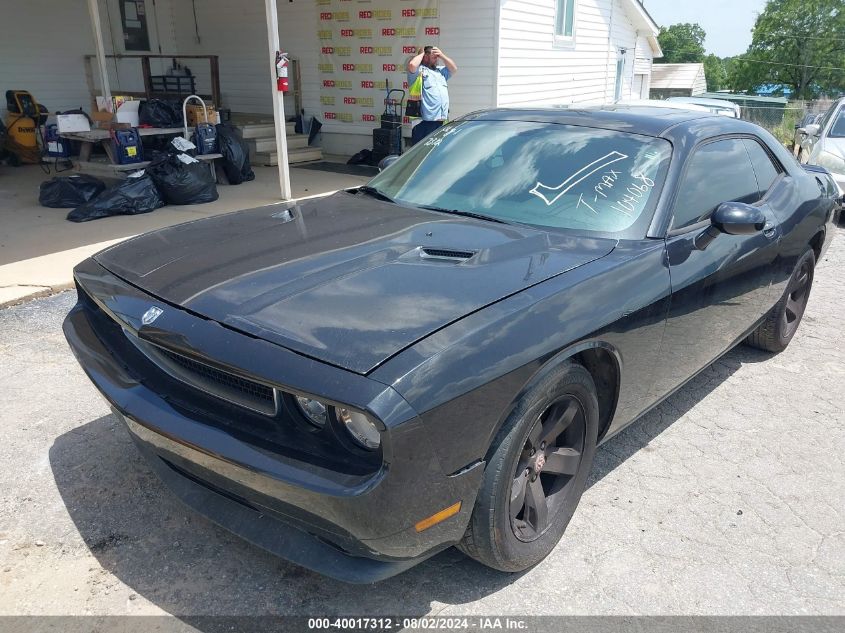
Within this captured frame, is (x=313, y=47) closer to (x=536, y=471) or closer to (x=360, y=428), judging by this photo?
(x=536, y=471)

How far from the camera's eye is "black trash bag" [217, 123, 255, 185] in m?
9.39

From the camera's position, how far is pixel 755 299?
3.67 meters

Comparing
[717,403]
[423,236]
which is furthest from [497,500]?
[717,403]

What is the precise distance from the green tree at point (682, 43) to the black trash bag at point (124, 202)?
11619cm

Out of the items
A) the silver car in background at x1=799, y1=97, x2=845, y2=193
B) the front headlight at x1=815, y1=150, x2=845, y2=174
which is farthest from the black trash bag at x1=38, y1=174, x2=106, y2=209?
the front headlight at x1=815, y1=150, x2=845, y2=174

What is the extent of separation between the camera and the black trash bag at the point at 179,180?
7.96m

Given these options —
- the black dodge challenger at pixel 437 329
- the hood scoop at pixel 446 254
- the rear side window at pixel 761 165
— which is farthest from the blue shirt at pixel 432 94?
the hood scoop at pixel 446 254

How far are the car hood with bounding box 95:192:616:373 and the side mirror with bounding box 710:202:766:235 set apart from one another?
0.64 m

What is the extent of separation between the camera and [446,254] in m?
2.62

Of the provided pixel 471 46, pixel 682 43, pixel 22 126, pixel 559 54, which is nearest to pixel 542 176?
pixel 471 46

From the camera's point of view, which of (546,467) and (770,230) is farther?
(770,230)

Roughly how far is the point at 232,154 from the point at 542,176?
23.5ft

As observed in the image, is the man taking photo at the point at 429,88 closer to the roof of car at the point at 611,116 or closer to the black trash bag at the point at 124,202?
the black trash bag at the point at 124,202

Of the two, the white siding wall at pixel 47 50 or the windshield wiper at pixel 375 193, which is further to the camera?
the white siding wall at pixel 47 50
